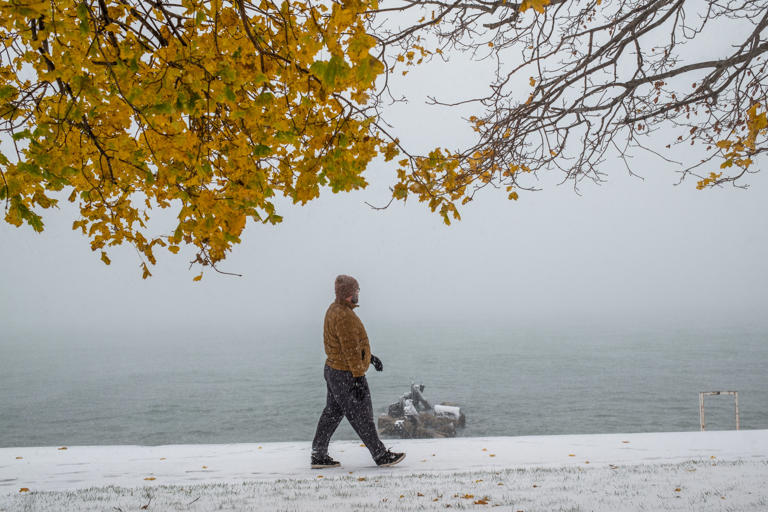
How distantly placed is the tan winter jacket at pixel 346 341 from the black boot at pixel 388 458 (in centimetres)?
84

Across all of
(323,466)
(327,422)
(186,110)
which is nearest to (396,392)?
(323,466)

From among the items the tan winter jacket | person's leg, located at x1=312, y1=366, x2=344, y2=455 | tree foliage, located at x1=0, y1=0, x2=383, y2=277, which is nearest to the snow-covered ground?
person's leg, located at x1=312, y1=366, x2=344, y2=455

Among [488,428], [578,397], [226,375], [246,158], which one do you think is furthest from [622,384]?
[246,158]

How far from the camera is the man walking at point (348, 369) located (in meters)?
4.34

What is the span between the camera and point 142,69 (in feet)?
7.36

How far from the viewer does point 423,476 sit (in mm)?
4195

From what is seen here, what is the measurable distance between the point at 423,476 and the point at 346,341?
1.26 metres

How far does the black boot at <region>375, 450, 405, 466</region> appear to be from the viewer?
4.61 m

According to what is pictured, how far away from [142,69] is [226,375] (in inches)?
3494

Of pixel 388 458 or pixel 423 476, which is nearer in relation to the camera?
pixel 423 476

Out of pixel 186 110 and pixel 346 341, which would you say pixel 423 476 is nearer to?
pixel 346 341

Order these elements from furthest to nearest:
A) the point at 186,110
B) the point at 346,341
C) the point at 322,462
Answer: the point at 322,462
the point at 346,341
the point at 186,110

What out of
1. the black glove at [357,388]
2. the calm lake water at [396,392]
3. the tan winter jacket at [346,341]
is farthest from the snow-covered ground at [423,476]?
the calm lake water at [396,392]

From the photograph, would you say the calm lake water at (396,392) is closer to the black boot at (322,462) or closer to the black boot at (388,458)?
the black boot at (322,462)
